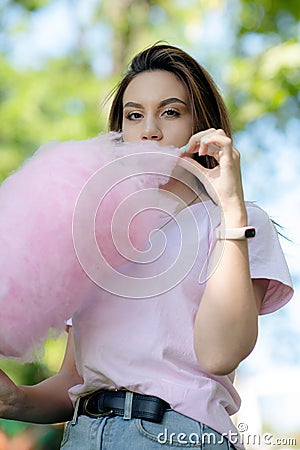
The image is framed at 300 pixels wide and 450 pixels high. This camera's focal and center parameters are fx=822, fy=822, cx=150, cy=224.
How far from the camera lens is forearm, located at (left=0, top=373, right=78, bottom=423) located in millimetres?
1634

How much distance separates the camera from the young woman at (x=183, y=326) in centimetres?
→ 137

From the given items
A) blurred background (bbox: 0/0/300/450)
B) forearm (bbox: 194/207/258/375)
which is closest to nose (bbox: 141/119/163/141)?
forearm (bbox: 194/207/258/375)

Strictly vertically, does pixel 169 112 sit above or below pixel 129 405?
above

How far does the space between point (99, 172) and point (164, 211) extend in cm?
16

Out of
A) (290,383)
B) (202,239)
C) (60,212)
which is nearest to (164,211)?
(202,239)

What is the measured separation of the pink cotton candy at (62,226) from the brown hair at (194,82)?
228 millimetres

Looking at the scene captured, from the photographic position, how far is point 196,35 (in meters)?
6.58

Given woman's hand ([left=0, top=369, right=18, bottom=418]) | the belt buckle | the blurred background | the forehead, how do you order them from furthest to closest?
the blurred background, the forehead, woman's hand ([left=0, top=369, right=18, bottom=418]), the belt buckle

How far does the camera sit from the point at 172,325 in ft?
4.85

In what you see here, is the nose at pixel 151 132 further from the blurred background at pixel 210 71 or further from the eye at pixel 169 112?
the blurred background at pixel 210 71

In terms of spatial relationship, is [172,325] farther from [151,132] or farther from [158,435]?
[151,132]

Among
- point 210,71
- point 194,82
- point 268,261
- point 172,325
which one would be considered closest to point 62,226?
point 172,325

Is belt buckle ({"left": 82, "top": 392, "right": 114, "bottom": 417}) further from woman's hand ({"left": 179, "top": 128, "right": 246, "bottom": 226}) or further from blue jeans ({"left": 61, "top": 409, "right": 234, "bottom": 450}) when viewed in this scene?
woman's hand ({"left": 179, "top": 128, "right": 246, "bottom": 226})

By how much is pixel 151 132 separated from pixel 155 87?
0.14m
